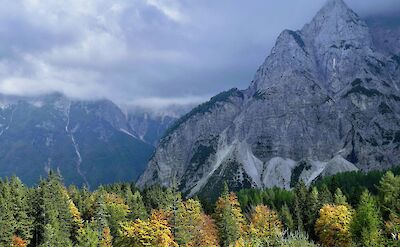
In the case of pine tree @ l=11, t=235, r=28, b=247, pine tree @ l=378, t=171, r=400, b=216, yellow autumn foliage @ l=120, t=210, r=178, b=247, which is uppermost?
pine tree @ l=11, t=235, r=28, b=247

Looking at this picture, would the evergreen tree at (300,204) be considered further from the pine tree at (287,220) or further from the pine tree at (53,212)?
Answer: the pine tree at (53,212)

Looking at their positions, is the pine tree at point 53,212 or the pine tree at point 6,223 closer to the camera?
the pine tree at point 6,223

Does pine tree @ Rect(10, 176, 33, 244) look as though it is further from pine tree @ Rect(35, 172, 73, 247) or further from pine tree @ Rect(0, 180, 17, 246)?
pine tree @ Rect(35, 172, 73, 247)

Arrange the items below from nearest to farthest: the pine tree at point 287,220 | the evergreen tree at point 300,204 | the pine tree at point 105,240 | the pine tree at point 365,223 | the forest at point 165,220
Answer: the pine tree at point 365,223
the forest at point 165,220
the pine tree at point 105,240
the pine tree at point 287,220
the evergreen tree at point 300,204

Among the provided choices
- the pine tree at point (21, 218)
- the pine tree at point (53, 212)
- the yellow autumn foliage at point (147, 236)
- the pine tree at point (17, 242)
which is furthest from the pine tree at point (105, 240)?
the yellow autumn foliage at point (147, 236)

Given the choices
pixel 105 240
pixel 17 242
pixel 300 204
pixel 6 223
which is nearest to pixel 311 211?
pixel 300 204

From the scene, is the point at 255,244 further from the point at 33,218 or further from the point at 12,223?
the point at 33,218

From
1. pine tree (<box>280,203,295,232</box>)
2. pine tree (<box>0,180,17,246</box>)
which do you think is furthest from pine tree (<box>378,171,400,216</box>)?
pine tree (<box>0,180,17,246</box>)

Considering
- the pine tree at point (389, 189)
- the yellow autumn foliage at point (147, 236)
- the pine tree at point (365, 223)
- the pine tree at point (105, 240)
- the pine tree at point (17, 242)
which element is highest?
the pine tree at point (17, 242)

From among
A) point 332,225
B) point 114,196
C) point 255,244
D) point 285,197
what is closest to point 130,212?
point 114,196

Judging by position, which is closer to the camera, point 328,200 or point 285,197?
point 328,200

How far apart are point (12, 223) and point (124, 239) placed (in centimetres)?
5367

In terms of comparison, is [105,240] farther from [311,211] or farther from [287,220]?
[311,211]

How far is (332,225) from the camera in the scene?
395 ft
